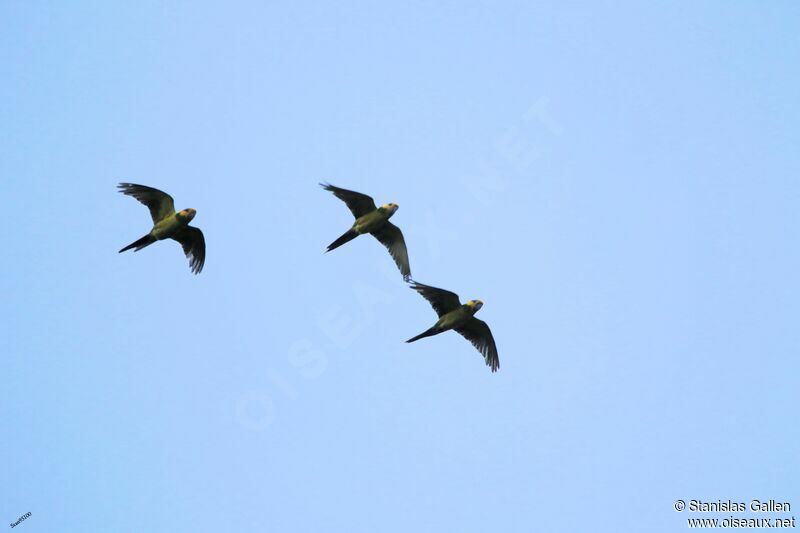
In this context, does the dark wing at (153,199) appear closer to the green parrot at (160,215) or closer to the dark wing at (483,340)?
the green parrot at (160,215)

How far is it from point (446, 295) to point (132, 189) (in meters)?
10.6

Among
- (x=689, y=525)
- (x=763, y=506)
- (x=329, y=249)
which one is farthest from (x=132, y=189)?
(x=763, y=506)

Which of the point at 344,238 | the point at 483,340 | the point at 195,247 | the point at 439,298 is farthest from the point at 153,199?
the point at 483,340

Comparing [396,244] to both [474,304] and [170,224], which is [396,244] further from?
[170,224]

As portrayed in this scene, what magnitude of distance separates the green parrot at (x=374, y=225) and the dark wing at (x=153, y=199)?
5.08 metres

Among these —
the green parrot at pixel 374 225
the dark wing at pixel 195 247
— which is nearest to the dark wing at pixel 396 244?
the green parrot at pixel 374 225

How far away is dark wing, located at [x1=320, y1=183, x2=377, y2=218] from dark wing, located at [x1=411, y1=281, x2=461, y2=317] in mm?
3341

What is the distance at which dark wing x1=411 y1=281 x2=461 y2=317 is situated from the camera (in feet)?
106

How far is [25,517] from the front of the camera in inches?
1361

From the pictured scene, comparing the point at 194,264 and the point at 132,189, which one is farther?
the point at 194,264

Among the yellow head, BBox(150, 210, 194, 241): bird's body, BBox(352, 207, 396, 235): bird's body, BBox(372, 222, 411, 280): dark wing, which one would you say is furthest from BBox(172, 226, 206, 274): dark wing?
the yellow head

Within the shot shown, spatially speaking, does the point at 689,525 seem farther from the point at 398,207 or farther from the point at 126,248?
the point at 126,248

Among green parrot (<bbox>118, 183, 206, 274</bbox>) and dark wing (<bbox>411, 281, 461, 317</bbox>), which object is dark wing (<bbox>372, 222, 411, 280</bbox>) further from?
green parrot (<bbox>118, 183, 206, 274</bbox>)

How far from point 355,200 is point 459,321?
5.36 metres
